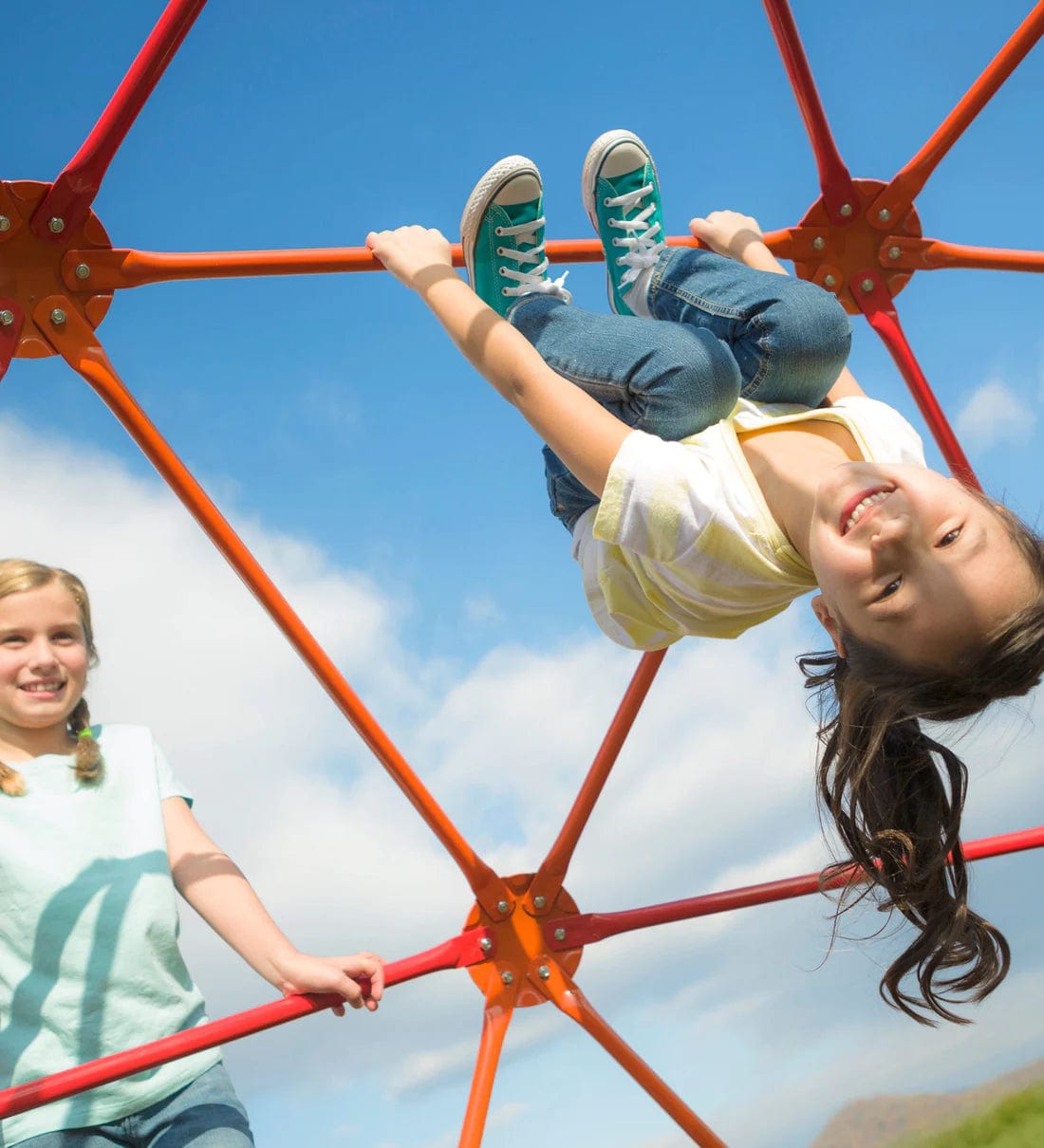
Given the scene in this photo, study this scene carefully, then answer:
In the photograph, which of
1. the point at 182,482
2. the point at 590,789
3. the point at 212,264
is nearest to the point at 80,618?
the point at 182,482

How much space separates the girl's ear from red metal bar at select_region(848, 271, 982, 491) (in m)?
1.33

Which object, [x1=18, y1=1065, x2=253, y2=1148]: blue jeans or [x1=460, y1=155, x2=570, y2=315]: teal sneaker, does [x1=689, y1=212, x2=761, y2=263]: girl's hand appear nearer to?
[x1=460, y1=155, x2=570, y2=315]: teal sneaker

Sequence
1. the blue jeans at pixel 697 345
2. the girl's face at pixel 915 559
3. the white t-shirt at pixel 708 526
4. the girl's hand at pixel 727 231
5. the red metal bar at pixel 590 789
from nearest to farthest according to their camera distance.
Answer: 1. the girl's face at pixel 915 559
2. the white t-shirt at pixel 708 526
3. the blue jeans at pixel 697 345
4. the girl's hand at pixel 727 231
5. the red metal bar at pixel 590 789

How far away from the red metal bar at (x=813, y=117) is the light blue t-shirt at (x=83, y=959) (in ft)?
7.33

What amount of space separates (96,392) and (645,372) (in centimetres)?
120

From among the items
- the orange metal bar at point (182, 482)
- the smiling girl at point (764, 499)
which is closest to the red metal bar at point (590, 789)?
the orange metal bar at point (182, 482)

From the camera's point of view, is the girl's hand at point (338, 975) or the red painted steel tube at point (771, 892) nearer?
the girl's hand at point (338, 975)

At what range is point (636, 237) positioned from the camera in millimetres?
2561

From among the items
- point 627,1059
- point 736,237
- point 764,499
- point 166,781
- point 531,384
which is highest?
point 736,237

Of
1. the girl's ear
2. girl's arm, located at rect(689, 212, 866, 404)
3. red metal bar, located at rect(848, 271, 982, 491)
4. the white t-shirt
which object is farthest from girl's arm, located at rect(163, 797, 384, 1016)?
red metal bar, located at rect(848, 271, 982, 491)

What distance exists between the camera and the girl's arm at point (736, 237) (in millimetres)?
2830

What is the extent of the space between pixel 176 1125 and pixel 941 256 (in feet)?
8.97

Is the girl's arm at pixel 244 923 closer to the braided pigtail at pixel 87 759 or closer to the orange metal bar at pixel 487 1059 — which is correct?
the braided pigtail at pixel 87 759

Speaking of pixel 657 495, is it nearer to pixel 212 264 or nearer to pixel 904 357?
pixel 212 264
